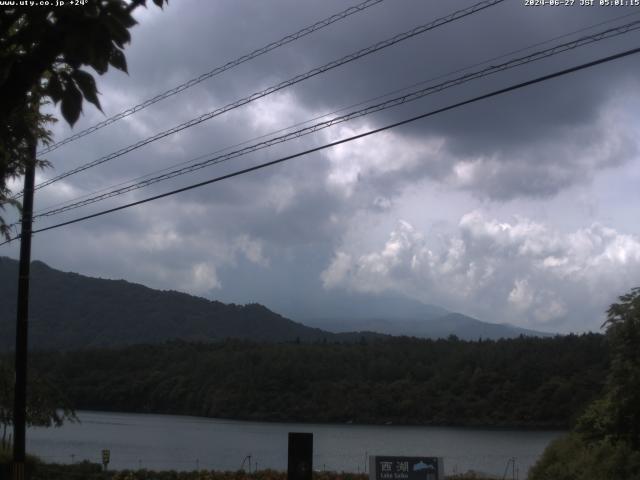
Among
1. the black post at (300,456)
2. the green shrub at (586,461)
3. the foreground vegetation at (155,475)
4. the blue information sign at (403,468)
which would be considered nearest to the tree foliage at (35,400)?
the foreground vegetation at (155,475)

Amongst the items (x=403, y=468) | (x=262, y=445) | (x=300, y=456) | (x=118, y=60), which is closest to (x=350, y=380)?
(x=262, y=445)

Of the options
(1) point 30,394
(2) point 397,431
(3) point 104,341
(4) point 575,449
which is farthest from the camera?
(3) point 104,341

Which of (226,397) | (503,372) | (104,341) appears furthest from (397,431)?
(104,341)

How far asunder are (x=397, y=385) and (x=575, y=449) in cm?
5554

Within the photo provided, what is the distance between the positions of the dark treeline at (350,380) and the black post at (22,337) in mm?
35691

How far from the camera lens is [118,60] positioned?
17.0 ft

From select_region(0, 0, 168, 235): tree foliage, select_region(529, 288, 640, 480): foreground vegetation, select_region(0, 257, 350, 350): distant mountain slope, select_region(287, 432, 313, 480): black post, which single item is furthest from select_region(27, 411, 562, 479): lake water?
select_region(0, 257, 350, 350): distant mountain slope

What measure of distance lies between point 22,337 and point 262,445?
36.0 m

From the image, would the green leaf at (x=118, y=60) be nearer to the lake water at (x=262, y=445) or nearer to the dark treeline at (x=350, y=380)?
the lake water at (x=262, y=445)

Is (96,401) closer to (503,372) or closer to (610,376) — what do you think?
(503,372)

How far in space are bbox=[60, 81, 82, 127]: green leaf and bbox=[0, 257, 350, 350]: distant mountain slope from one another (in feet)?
503

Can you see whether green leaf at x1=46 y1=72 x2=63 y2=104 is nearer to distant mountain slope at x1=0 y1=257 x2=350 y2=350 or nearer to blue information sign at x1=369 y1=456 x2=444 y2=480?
blue information sign at x1=369 y1=456 x2=444 y2=480

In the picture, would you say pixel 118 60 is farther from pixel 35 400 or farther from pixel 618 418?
pixel 35 400

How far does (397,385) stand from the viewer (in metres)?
71.4
